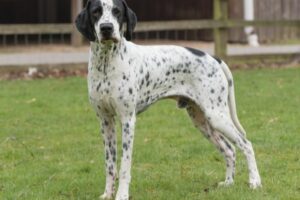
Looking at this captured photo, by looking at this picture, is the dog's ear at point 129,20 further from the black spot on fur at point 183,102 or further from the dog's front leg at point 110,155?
the black spot on fur at point 183,102

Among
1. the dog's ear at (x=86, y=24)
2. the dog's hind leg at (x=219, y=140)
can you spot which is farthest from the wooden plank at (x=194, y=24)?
the dog's ear at (x=86, y=24)

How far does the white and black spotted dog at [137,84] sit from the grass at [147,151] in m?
0.38

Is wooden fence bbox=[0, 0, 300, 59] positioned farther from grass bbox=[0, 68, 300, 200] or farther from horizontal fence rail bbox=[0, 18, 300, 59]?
grass bbox=[0, 68, 300, 200]

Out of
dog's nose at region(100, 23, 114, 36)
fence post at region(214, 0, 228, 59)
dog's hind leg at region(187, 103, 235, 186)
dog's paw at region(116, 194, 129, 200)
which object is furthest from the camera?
fence post at region(214, 0, 228, 59)

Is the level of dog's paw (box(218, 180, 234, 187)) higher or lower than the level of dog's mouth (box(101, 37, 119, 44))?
lower

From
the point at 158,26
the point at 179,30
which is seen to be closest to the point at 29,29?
the point at 158,26

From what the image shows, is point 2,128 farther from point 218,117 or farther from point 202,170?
point 218,117

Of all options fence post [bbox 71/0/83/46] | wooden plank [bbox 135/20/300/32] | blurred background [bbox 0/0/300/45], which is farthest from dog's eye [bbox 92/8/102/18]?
blurred background [bbox 0/0/300/45]

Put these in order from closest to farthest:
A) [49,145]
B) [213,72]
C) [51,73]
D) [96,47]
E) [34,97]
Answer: [96,47] < [213,72] < [49,145] < [34,97] < [51,73]

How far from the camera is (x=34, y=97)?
12.2 meters

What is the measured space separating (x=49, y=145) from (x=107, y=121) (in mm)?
2574

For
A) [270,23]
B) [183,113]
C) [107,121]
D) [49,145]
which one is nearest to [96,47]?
[107,121]

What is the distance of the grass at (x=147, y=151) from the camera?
262 inches

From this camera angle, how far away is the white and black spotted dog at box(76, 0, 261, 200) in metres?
5.87
